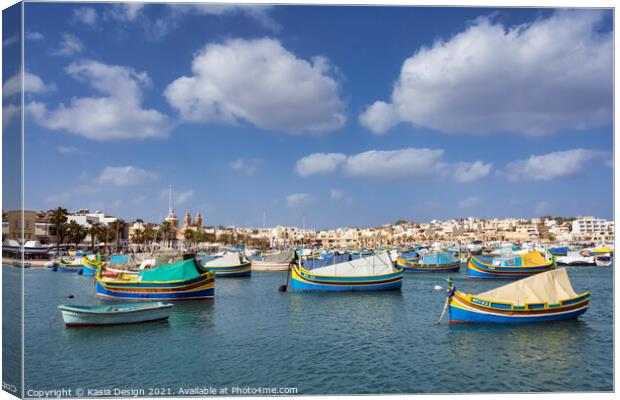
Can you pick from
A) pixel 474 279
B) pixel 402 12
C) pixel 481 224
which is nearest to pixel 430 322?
pixel 402 12

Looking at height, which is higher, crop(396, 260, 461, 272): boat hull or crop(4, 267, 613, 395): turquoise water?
crop(4, 267, 613, 395): turquoise water

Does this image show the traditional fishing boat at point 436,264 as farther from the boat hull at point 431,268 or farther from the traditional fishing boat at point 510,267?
the traditional fishing boat at point 510,267

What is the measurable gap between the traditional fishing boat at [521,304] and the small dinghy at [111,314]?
9.61 metres

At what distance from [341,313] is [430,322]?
11.9 ft

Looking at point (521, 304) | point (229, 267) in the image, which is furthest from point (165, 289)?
point (229, 267)

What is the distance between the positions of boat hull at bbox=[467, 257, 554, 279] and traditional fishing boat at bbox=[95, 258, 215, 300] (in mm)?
19496

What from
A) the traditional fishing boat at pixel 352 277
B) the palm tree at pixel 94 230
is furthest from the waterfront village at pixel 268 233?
the traditional fishing boat at pixel 352 277

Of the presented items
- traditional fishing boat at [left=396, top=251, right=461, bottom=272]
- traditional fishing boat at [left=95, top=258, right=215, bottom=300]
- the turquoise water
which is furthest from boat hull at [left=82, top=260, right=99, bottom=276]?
traditional fishing boat at [left=396, top=251, right=461, bottom=272]

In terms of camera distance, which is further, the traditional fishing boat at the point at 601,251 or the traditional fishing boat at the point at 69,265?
the traditional fishing boat at the point at 601,251

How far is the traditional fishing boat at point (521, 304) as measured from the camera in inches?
597

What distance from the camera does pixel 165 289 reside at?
21.4 meters

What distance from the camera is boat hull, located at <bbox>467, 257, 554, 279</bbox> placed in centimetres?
3319

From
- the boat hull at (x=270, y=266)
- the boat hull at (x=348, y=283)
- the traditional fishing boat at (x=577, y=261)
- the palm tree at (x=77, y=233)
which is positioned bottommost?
the traditional fishing boat at (x=577, y=261)

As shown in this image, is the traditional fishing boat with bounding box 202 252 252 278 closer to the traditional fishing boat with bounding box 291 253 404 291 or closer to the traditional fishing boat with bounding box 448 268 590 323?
the traditional fishing boat with bounding box 291 253 404 291
